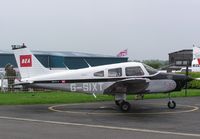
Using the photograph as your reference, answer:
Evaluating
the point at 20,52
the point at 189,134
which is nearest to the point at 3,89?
the point at 20,52

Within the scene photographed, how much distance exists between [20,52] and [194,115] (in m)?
8.95

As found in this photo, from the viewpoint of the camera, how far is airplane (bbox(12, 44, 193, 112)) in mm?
18656

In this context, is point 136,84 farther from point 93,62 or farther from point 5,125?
point 93,62

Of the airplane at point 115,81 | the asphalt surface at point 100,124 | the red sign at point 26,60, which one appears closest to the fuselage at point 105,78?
the airplane at point 115,81

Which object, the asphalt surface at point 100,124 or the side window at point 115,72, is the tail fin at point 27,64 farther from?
the side window at point 115,72

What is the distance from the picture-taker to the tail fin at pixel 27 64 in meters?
19.8

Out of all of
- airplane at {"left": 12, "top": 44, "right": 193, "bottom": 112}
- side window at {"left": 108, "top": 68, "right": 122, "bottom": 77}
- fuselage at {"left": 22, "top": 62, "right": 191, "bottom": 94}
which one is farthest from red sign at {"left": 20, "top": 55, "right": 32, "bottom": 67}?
side window at {"left": 108, "top": 68, "right": 122, "bottom": 77}

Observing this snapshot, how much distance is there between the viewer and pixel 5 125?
13.3 meters

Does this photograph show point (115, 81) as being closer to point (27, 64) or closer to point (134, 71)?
point (134, 71)

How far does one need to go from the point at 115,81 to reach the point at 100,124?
5.44 m

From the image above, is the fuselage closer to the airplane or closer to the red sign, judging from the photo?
the airplane

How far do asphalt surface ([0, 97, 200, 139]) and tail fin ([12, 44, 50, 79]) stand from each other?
2213 millimetres

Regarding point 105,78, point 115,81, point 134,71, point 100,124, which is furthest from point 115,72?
point 100,124

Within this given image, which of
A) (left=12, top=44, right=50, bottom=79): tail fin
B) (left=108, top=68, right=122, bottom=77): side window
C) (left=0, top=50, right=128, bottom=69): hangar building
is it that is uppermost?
(left=0, top=50, right=128, bottom=69): hangar building
